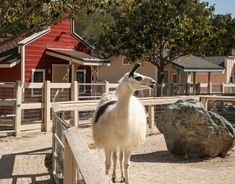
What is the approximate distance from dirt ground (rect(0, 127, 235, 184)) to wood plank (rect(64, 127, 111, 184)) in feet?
11.8

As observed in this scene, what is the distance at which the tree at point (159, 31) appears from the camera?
83.4 feet

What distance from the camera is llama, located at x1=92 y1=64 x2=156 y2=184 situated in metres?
6.41

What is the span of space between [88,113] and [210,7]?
14.8 metres

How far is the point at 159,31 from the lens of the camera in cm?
2536

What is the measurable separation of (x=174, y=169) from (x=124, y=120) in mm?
2958

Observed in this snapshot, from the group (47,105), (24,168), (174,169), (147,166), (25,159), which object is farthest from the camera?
(47,105)

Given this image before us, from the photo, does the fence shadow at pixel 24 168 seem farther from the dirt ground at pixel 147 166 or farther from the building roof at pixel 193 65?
the building roof at pixel 193 65

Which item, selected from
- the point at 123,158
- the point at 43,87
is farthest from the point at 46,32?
the point at 123,158

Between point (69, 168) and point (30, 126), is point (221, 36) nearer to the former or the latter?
point (30, 126)

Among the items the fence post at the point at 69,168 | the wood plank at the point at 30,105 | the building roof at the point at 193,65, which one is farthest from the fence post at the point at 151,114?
the building roof at the point at 193,65

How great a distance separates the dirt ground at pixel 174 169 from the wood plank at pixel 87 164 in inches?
143

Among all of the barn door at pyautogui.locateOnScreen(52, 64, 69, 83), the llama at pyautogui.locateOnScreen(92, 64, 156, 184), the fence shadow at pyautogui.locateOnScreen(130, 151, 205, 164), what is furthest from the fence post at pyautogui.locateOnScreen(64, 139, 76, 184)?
the barn door at pyautogui.locateOnScreen(52, 64, 69, 83)

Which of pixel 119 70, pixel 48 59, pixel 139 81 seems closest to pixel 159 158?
pixel 139 81

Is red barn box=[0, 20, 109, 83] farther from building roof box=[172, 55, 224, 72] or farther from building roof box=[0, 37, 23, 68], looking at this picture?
building roof box=[172, 55, 224, 72]
